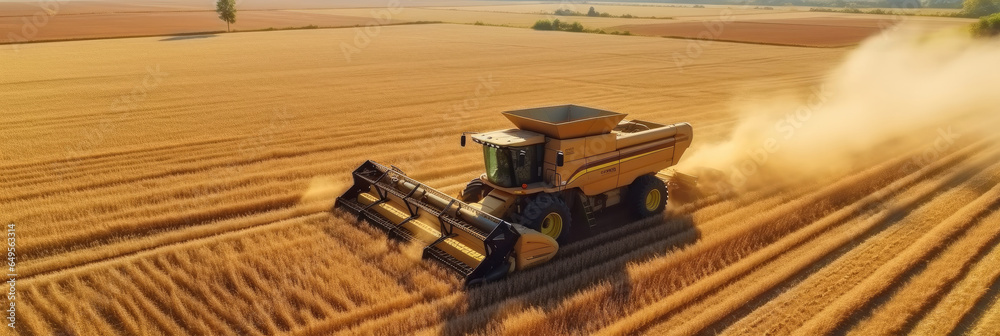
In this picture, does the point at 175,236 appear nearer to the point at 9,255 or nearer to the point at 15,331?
the point at 9,255

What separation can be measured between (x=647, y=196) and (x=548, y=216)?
6.93ft

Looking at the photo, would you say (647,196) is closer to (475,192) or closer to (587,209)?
(587,209)

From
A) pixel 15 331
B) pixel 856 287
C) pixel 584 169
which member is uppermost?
pixel 584 169

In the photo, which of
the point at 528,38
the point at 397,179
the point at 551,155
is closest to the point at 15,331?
the point at 397,179

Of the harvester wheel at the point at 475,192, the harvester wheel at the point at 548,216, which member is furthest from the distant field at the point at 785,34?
the harvester wheel at the point at 548,216

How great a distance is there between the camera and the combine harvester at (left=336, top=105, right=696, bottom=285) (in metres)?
8.21

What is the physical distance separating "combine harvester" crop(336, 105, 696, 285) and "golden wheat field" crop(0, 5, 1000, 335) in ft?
1.09

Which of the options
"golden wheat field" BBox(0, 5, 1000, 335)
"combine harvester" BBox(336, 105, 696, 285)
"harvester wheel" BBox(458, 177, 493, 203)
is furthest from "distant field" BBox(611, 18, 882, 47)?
"harvester wheel" BBox(458, 177, 493, 203)

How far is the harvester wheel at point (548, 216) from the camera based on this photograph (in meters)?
8.62

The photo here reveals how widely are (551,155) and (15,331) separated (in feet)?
21.9

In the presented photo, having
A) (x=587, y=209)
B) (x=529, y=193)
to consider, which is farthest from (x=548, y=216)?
(x=587, y=209)

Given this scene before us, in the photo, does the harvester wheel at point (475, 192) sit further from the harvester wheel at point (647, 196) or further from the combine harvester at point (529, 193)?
the harvester wheel at point (647, 196)

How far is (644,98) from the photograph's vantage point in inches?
907

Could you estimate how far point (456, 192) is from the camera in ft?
39.4
